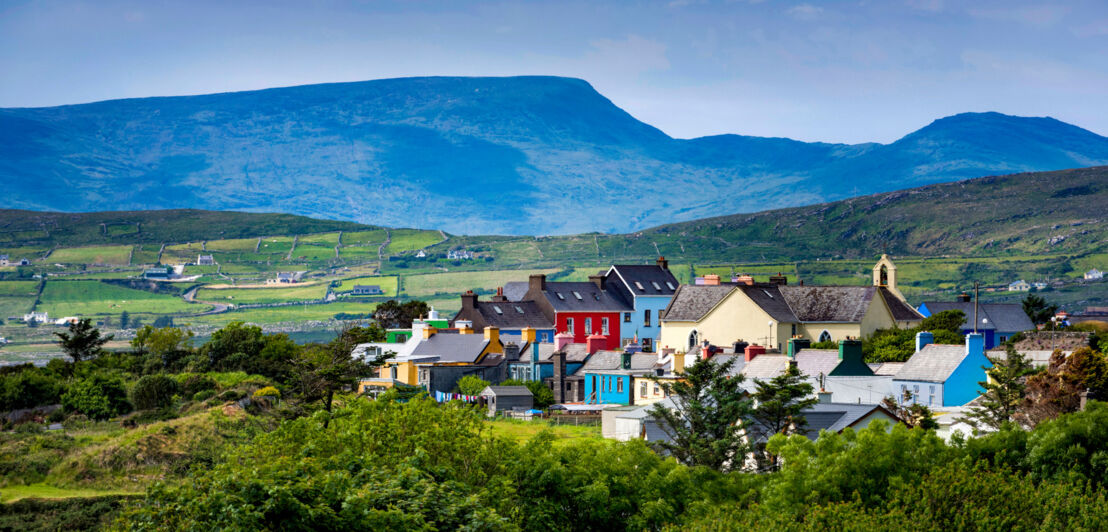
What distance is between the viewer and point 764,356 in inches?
2886

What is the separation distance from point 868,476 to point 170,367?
58145 millimetres

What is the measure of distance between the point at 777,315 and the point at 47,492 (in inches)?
2277

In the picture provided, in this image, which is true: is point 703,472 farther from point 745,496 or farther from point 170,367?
point 170,367

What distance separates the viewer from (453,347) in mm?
95438

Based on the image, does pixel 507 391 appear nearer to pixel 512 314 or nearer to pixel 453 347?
pixel 453 347

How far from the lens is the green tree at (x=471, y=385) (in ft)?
279

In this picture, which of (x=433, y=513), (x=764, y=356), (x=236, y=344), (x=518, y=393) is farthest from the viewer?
(x=236, y=344)

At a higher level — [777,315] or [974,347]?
[777,315]

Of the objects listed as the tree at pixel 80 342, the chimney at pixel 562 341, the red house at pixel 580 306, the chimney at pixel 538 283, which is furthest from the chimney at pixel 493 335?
the tree at pixel 80 342

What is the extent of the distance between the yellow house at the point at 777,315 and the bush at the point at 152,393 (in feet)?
133

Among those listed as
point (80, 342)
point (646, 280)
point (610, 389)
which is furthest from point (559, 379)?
point (646, 280)

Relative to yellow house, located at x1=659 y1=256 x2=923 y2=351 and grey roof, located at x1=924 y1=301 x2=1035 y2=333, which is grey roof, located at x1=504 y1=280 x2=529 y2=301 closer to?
yellow house, located at x1=659 y1=256 x2=923 y2=351

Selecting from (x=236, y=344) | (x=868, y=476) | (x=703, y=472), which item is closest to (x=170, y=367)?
(x=236, y=344)

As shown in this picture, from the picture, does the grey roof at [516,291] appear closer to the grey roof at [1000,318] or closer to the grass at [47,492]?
the grey roof at [1000,318]
